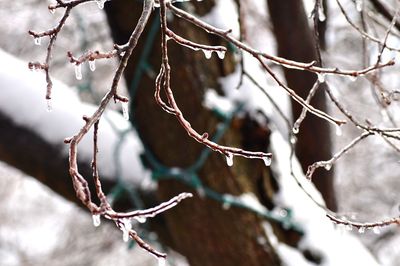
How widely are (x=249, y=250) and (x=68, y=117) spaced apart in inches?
23.1

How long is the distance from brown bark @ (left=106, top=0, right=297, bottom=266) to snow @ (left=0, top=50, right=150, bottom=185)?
0.55ft

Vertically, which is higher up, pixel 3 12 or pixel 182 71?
pixel 182 71

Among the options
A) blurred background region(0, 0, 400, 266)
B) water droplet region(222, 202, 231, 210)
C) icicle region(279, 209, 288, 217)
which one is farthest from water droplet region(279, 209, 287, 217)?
blurred background region(0, 0, 400, 266)

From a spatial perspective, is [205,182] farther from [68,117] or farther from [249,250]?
[68,117]

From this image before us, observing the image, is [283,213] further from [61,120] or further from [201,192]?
[61,120]

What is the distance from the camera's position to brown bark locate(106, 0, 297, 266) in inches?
62.9

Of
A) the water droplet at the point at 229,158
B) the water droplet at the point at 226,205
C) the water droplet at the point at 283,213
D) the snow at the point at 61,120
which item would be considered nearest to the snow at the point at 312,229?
the water droplet at the point at 283,213

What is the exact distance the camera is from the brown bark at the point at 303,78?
1.81 meters

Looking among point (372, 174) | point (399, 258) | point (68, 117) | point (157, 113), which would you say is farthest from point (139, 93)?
point (399, 258)

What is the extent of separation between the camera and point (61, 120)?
1.79 m

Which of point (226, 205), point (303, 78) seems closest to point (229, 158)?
point (226, 205)

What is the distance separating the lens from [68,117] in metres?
→ 1.81

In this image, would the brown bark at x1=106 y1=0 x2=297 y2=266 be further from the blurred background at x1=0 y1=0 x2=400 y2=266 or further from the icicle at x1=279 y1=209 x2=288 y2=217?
the blurred background at x1=0 y1=0 x2=400 y2=266

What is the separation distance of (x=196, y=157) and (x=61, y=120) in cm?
39
